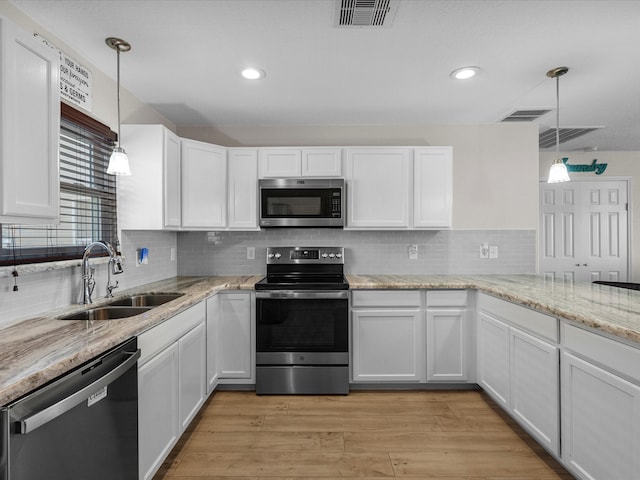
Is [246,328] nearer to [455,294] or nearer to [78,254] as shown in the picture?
[78,254]

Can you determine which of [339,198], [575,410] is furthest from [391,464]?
[339,198]

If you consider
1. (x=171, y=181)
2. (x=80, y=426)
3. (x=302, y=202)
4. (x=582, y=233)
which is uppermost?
(x=171, y=181)

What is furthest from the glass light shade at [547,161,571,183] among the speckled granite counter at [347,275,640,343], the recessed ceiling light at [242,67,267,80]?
the recessed ceiling light at [242,67,267,80]

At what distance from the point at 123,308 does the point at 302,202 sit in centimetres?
167

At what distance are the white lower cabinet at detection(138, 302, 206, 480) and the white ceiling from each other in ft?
5.26

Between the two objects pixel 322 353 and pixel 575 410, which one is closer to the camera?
pixel 575 410

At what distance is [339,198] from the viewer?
3.17 metres

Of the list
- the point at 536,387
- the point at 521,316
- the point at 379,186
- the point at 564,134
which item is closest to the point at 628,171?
the point at 564,134

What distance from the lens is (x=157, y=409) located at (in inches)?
70.6

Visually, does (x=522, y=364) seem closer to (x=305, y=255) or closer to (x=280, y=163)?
(x=305, y=255)

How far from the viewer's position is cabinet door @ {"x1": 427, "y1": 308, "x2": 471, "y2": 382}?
2945mm

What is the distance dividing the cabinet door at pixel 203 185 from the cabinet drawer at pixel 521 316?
90.3 inches

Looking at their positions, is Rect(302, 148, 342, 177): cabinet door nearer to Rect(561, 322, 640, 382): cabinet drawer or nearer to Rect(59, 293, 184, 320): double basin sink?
Rect(59, 293, 184, 320): double basin sink

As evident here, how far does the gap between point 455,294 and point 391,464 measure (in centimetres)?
144
